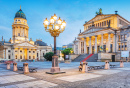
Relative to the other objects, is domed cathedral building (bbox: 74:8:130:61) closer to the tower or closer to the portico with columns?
the portico with columns

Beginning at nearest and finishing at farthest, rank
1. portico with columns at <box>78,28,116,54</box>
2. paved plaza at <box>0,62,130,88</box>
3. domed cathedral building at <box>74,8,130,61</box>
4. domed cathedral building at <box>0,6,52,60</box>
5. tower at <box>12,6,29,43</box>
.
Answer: paved plaza at <box>0,62,130,88</box>, domed cathedral building at <box>74,8,130,61</box>, portico with columns at <box>78,28,116,54</box>, domed cathedral building at <box>0,6,52,60</box>, tower at <box>12,6,29,43</box>

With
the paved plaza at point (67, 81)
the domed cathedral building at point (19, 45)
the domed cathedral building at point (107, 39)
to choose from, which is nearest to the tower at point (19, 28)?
the domed cathedral building at point (19, 45)

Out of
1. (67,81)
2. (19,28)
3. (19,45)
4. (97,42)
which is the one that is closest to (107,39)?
(97,42)

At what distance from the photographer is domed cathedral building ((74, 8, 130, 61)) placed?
44.6 metres

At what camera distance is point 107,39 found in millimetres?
51000

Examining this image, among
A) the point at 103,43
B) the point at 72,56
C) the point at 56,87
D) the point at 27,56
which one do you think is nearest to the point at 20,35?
the point at 27,56

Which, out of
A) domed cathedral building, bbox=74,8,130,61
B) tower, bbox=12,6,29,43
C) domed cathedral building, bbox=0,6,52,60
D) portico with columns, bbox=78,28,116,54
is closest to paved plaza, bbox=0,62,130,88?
domed cathedral building, bbox=74,8,130,61

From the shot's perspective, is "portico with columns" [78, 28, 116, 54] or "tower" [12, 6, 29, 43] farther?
"tower" [12, 6, 29, 43]

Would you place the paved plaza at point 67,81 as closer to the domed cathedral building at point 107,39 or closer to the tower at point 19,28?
the domed cathedral building at point 107,39

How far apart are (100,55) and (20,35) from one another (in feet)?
251

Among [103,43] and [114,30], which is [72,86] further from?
[103,43]

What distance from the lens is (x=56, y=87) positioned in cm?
841

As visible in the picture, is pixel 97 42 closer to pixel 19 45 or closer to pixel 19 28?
pixel 19 45

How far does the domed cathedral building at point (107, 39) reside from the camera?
44.6 metres
